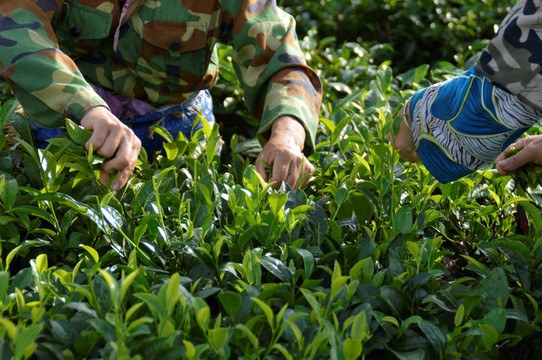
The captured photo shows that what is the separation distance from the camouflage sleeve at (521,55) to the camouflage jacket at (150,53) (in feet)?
1.81

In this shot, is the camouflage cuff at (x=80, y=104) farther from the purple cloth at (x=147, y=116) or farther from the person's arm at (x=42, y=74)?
the purple cloth at (x=147, y=116)

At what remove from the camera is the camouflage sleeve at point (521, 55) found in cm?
143

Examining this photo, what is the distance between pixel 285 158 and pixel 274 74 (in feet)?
1.25

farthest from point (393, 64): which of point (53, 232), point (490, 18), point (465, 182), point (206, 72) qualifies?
point (53, 232)

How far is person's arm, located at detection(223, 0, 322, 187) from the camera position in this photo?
1.81 meters

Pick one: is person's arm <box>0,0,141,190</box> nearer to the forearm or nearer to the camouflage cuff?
the camouflage cuff

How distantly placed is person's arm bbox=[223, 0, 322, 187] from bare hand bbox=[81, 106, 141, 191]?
1.32 feet

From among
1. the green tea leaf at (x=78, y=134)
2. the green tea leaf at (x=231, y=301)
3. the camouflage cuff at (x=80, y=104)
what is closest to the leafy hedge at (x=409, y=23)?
the camouflage cuff at (x=80, y=104)

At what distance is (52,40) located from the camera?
176cm

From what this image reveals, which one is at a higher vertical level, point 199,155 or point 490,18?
point 199,155

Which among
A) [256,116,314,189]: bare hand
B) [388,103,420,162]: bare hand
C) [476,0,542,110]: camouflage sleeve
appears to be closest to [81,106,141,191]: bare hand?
[256,116,314,189]: bare hand

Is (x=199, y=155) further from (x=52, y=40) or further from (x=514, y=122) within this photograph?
(x=514, y=122)

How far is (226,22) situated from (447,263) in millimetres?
971

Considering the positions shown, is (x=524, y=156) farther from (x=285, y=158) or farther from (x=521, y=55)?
(x=285, y=158)
